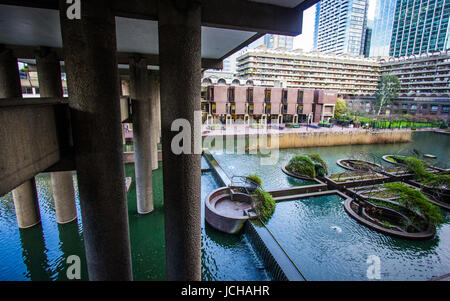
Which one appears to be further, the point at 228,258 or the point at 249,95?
the point at 249,95

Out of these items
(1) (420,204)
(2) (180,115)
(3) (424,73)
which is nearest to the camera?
(2) (180,115)

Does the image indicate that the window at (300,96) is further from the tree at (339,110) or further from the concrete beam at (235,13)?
the concrete beam at (235,13)

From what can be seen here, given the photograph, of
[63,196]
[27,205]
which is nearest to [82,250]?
[63,196]

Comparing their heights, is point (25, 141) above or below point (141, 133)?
above

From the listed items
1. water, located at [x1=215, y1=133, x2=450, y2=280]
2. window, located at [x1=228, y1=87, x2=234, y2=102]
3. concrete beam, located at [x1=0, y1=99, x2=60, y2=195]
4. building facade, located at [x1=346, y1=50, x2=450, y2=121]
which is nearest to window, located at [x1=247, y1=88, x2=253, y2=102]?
window, located at [x1=228, y1=87, x2=234, y2=102]

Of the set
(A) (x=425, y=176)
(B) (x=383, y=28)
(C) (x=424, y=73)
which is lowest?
(A) (x=425, y=176)

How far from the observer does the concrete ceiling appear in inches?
218

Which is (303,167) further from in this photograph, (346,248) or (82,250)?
(82,250)

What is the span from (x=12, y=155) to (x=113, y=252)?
2.32m

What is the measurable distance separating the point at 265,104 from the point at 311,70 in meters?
37.9

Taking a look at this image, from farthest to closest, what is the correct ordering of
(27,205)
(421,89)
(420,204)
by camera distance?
(421,89) → (420,204) → (27,205)

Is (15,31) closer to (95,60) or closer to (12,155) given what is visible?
(95,60)

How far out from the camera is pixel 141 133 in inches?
392
